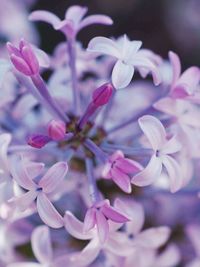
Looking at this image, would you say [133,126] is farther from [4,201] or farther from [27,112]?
[4,201]

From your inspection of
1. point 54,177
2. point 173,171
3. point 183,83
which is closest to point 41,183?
point 54,177

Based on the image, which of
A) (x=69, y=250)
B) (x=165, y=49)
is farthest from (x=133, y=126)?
(x=165, y=49)

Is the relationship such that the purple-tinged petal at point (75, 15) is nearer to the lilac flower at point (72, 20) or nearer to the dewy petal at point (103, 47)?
the lilac flower at point (72, 20)

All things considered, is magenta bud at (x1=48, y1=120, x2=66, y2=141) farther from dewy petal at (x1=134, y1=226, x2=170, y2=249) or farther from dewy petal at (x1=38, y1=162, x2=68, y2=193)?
dewy petal at (x1=134, y1=226, x2=170, y2=249)

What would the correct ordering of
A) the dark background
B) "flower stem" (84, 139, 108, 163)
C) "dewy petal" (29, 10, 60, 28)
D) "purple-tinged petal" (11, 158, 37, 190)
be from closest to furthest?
"purple-tinged petal" (11, 158, 37, 190), "flower stem" (84, 139, 108, 163), "dewy petal" (29, 10, 60, 28), the dark background

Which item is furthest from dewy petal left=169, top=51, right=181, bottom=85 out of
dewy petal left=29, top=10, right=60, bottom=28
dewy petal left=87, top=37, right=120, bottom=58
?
dewy petal left=29, top=10, right=60, bottom=28

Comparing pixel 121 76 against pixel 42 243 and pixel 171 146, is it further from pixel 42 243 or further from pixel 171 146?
pixel 42 243
